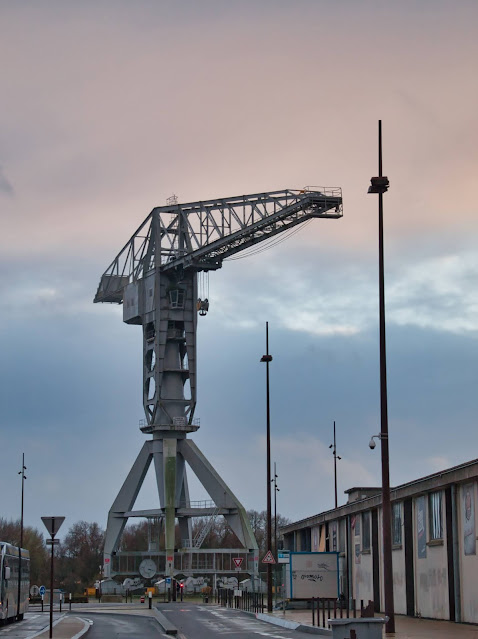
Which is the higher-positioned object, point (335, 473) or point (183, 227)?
point (183, 227)

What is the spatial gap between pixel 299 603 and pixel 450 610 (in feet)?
60.6

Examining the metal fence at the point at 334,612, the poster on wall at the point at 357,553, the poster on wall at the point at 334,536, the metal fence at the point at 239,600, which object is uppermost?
the poster on wall at the point at 334,536

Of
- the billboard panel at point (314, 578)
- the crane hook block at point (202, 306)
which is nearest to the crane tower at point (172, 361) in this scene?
the crane hook block at point (202, 306)

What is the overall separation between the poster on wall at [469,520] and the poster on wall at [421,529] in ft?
15.1

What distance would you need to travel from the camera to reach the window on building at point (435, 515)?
37.3 meters

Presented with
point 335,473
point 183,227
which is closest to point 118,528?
point 335,473

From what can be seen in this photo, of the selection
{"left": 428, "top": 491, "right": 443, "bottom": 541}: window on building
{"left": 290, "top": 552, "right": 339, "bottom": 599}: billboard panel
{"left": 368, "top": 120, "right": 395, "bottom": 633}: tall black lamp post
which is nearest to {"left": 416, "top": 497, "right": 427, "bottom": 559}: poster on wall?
{"left": 428, "top": 491, "right": 443, "bottom": 541}: window on building

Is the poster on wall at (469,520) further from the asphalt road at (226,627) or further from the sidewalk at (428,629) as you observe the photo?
A: the asphalt road at (226,627)

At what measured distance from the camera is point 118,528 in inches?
3472

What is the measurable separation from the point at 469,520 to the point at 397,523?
31.2 ft

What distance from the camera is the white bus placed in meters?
39.0

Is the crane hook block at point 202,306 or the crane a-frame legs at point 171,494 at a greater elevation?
the crane hook block at point 202,306

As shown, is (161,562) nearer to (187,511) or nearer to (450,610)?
(187,511)

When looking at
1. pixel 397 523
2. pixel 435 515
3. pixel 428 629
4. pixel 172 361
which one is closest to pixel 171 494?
pixel 172 361
